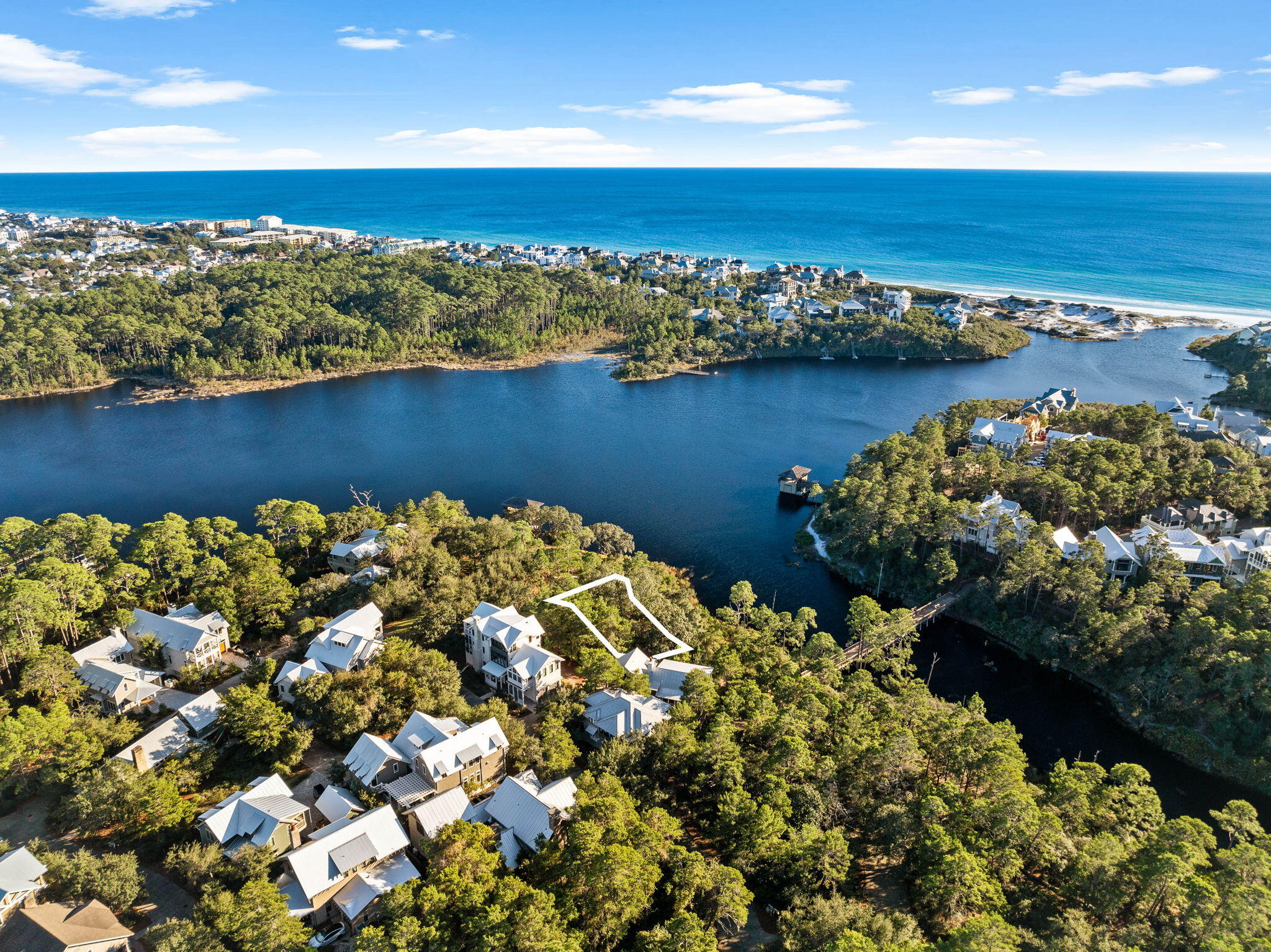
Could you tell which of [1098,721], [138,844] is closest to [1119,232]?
[1098,721]

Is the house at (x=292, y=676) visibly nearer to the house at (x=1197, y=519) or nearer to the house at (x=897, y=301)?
the house at (x=1197, y=519)

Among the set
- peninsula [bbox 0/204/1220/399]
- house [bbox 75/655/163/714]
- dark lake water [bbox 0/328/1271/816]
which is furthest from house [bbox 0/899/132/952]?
peninsula [bbox 0/204/1220/399]

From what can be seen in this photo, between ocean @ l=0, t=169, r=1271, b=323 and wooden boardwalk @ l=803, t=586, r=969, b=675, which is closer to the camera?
wooden boardwalk @ l=803, t=586, r=969, b=675

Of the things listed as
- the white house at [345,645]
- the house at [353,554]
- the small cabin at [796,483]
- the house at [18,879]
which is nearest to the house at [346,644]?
the white house at [345,645]

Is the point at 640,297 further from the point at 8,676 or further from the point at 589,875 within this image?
the point at 589,875

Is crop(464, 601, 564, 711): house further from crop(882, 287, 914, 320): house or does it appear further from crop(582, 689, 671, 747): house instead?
crop(882, 287, 914, 320): house

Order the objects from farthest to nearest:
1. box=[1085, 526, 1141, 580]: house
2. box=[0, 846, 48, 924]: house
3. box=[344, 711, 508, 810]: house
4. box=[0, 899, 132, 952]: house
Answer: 1. box=[1085, 526, 1141, 580]: house
2. box=[344, 711, 508, 810]: house
3. box=[0, 846, 48, 924]: house
4. box=[0, 899, 132, 952]: house

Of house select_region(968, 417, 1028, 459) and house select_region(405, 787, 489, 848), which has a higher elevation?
house select_region(968, 417, 1028, 459)
